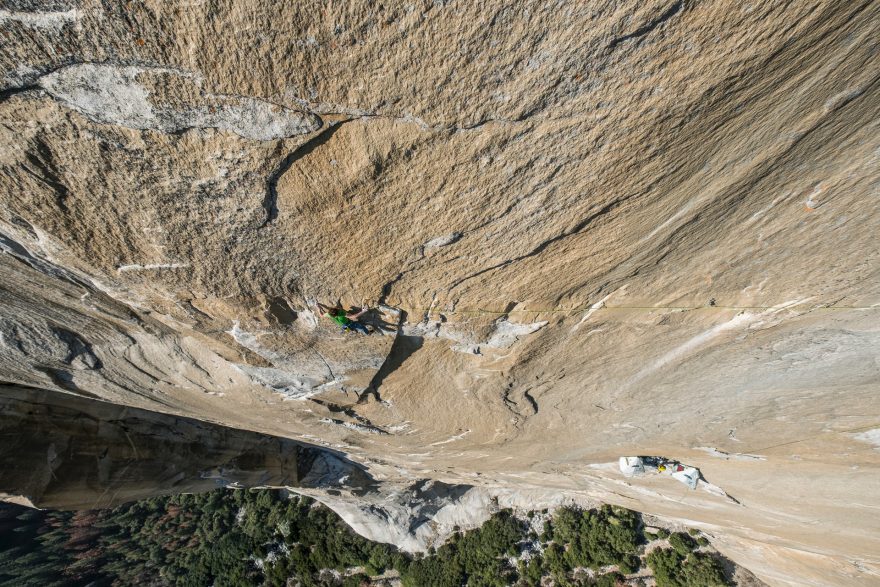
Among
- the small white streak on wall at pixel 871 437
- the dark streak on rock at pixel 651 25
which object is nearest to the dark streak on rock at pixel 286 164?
the dark streak on rock at pixel 651 25

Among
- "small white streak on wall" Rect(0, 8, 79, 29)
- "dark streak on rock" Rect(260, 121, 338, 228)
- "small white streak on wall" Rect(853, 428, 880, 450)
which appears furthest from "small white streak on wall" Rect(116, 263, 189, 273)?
"small white streak on wall" Rect(853, 428, 880, 450)

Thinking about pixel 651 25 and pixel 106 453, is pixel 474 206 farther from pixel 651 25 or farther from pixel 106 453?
pixel 106 453

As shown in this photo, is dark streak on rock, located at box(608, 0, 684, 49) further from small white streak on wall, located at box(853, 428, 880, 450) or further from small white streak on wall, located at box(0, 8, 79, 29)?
small white streak on wall, located at box(853, 428, 880, 450)

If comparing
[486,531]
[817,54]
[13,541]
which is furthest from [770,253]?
[13,541]

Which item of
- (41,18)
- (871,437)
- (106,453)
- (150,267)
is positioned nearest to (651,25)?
(41,18)

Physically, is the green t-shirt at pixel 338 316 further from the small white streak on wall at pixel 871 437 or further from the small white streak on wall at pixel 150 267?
the small white streak on wall at pixel 871 437

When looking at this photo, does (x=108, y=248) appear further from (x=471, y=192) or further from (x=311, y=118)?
(x=471, y=192)
